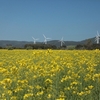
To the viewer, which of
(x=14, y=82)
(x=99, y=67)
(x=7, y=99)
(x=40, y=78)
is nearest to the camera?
(x=7, y=99)

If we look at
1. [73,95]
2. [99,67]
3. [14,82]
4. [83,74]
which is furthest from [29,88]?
[99,67]

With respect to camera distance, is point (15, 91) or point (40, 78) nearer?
point (15, 91)

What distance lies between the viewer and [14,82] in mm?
8773

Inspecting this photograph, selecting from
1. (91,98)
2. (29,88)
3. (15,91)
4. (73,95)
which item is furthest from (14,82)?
(91,98)

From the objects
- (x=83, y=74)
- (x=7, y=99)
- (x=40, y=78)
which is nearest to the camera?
(x=7, y=99)

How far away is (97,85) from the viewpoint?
8672 mm

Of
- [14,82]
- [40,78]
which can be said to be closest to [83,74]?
[40,78]

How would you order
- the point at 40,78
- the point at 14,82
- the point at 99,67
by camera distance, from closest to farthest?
the point at 14,82 < the point at 40,78 < the point at 99,67

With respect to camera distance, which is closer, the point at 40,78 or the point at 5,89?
the point at 5,89

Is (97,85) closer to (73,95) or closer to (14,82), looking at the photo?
(73,95)

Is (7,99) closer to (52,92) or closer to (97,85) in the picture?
(52,92)

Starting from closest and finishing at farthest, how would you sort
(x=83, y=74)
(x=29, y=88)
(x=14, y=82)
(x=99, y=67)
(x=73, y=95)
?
(x=73, y=95)
(x=29, y=88)
(x=14, y=82)
(x=83, y=74)
(x=99, y=67)

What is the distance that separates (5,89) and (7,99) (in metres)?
0.69

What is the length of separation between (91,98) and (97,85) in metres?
1.61
